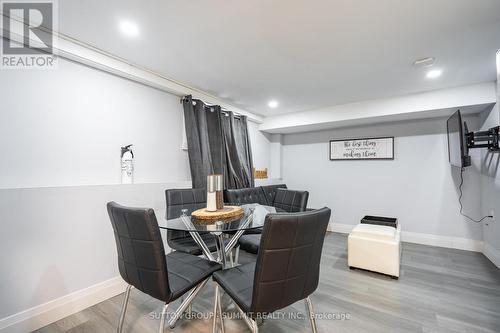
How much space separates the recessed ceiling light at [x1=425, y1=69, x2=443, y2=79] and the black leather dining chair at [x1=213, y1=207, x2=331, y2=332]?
246cm

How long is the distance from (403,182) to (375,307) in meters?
2.58

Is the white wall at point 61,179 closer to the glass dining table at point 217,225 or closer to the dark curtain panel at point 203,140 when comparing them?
the glass dining table at point 217,225

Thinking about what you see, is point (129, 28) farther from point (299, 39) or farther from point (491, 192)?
point (491, 192)

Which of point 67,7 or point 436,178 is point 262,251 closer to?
point 67,7

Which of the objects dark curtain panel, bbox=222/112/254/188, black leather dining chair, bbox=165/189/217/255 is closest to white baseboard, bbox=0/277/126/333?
black leather dining chair, bbox=165/189/217/255

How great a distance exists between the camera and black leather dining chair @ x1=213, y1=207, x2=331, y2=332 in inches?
41.6

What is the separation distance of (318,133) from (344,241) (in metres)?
2.16

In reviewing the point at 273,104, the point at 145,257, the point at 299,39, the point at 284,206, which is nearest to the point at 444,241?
the point at 284,206

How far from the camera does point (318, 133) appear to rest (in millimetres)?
4680

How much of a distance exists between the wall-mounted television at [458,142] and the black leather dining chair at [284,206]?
5.89 feet

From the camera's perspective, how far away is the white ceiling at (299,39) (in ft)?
5.18

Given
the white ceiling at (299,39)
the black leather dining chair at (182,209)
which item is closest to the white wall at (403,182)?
the white ceiling at (299,39)

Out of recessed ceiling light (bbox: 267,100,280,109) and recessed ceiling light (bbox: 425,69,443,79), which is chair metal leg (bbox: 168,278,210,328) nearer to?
recessed ceiling light (bbox: 267,100,280,109)

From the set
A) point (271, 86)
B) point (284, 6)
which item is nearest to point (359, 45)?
point (284, 6)
